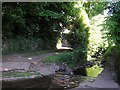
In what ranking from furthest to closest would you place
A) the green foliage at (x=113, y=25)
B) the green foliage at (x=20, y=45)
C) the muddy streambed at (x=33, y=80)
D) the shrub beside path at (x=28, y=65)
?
the green foliage at (x=20, y=45) → the shrub beside path at (x=28, y=65) → the muddy streambed at (x=33, y=80) → the green foliage at (x=113, y=25)

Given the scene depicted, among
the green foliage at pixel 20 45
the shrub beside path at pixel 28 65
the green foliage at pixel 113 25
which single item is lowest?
the shrub beside path at pixel 28 65

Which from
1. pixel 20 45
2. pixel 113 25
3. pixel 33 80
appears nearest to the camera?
pixel 113 25

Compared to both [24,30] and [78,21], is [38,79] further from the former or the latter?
[78,21]

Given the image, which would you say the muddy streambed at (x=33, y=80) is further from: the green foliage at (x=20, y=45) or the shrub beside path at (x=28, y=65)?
the green foliage at (x=20, y=45)

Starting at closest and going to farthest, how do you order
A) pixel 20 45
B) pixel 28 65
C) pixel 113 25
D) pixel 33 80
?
pixel 113 25 < pixel 33 80 < pixel 28 65 < pixel 20 45

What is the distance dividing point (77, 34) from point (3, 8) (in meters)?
6.05

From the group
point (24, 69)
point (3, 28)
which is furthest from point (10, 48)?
point (24, 69)

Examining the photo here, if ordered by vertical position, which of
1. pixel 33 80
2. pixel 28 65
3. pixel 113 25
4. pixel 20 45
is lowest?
pixel 33 80

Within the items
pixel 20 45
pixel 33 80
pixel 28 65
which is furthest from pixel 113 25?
pixel 20 45

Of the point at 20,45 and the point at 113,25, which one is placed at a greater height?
the point at 113,25

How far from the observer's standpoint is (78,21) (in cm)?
1911

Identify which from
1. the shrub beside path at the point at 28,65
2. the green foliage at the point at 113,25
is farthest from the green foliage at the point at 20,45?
the green foliage at the point at 113,25

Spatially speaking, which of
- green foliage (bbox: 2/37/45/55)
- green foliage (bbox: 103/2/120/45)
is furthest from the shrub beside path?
green foliage (bbox: 103/2/120/45)

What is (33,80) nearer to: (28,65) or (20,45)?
(28,65)
